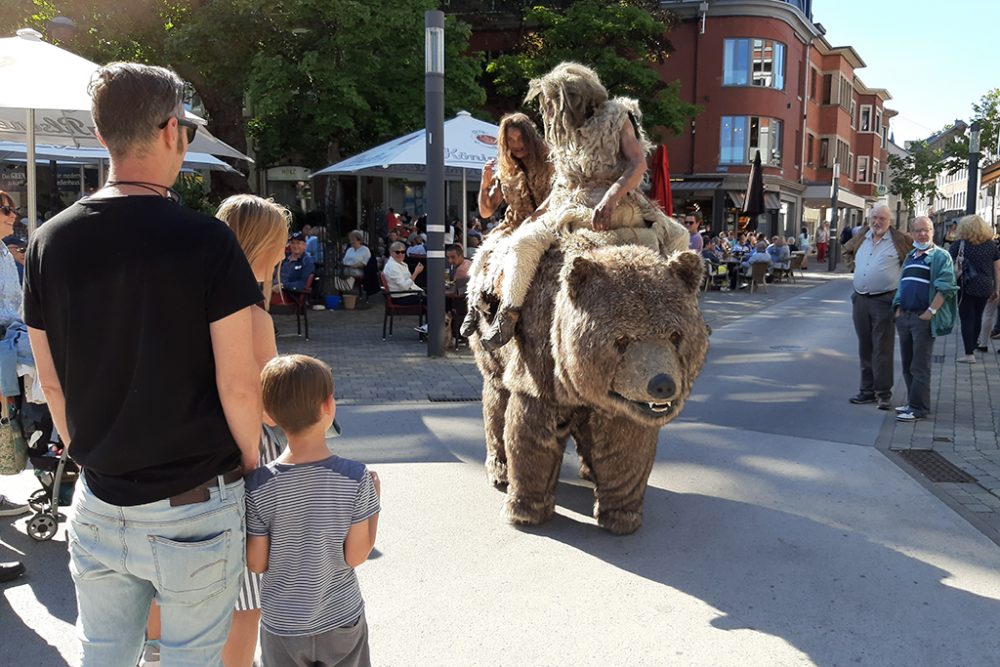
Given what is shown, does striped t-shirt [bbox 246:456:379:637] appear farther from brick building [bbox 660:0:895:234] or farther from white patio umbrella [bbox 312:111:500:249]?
brick building [bbox 660:0:895:234]

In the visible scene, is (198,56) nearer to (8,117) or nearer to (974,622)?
(8,117)

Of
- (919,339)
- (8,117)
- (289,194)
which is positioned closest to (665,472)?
(919,339)

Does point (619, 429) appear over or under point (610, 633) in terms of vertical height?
over

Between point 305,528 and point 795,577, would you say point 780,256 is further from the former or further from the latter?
point 305,528

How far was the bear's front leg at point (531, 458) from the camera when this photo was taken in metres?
4.26

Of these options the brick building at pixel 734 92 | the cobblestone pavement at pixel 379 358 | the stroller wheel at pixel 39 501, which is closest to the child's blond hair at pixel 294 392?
the stroller wheel at pixel 39 501

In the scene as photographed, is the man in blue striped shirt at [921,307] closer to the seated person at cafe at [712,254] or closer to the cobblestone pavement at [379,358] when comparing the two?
the cobblestone pavement at [379,358]

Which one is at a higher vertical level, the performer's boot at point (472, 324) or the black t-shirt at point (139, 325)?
the black t-shirt at point (139, 325)

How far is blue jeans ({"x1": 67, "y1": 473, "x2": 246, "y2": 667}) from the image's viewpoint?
77.7 inches

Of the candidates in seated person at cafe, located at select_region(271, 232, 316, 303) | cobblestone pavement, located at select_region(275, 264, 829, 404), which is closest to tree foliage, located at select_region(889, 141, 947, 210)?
cobblestone pavement, located at select_region(275, 264, 829, 404)

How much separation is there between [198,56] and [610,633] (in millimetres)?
14195

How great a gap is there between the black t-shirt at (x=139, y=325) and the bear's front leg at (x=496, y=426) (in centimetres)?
307

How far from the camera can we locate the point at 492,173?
18.2ft

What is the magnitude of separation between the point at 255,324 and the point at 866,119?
5789cm
